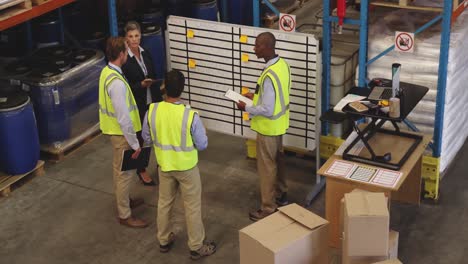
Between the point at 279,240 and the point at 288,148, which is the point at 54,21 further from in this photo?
the point at 279,240

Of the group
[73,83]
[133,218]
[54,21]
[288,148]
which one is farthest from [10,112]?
[288,148]

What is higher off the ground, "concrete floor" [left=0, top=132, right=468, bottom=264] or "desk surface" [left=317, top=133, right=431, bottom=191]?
"desk surface" [left=317, top=133, right=431, bottom=191]

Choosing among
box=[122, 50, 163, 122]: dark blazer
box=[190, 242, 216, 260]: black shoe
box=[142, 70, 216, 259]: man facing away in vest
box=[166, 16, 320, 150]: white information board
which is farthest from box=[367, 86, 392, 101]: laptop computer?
box=[122, 50, 163, 122]: dark blazer

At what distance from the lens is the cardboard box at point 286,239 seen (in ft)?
20.1

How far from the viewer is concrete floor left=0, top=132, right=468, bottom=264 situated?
772 centimetres

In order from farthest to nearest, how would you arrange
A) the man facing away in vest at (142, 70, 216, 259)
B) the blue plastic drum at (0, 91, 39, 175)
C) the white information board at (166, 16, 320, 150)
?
the blue plastic drum at (0, 91, 39, 175) < the white information board at (166, 16, 320, 150) < the man facing away in vest at (142, 70, 216, 259)

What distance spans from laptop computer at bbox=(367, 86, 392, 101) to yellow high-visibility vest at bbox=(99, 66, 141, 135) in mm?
2333

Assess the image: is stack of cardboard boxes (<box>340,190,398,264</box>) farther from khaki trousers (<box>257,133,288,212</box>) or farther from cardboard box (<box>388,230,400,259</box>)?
khaki trousers (<box>257,133,288,212</box>)

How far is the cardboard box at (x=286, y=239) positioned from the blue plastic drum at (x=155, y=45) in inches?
201

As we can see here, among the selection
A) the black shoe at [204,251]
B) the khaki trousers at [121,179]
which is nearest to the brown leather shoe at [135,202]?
the khaki trousers at [121,179]

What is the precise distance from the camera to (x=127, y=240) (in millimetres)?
7992

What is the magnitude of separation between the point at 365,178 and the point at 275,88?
125 centimetres

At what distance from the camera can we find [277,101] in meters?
7.60

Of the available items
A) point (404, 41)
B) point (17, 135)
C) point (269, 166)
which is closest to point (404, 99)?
point (404, 41)
